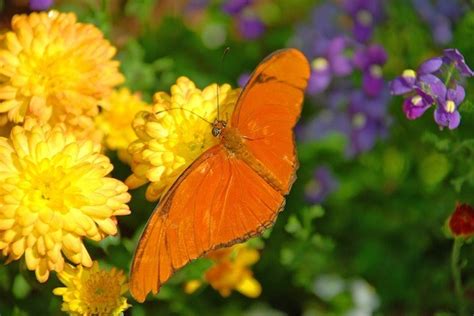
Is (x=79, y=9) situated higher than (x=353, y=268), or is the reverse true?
(x=79, y=9)

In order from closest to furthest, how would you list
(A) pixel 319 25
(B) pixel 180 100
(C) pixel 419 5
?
(B) pixel 180 100 < (C) pixel 419 5 < (A) pixel 319 25

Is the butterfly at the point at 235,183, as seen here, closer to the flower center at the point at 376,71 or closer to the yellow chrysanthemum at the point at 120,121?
the yellow chrysanthemum at the point at 120,121

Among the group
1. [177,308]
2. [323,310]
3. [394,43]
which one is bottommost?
[323,310]

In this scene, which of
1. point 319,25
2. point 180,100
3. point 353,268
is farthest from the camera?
point 319,25

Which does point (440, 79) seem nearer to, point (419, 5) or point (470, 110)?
point (470, 110)

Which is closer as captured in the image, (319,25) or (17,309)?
(17,309)

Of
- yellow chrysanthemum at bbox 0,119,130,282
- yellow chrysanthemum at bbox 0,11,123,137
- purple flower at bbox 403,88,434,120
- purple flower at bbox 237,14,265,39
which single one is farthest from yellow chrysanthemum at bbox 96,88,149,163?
purple flower at bbox 237,14,265,39

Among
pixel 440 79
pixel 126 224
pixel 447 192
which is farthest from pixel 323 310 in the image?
pixel 440 79
